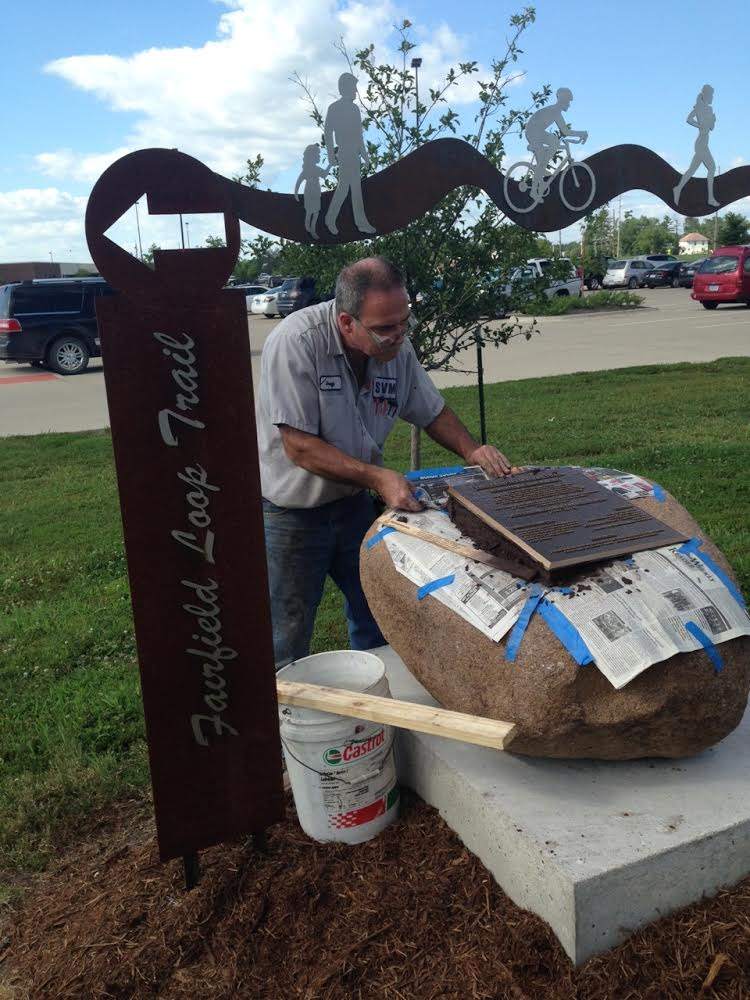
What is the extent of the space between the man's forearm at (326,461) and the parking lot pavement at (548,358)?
22.6 ft

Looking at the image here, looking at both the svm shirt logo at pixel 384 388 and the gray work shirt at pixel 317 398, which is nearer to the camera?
the gray work shirt at pixel 317 398

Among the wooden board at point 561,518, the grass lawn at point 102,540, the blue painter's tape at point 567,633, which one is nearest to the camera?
the blue painter's tape at point 567,633

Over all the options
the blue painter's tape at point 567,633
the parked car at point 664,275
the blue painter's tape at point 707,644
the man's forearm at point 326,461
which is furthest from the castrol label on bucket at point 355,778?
the parked car at point 664,275

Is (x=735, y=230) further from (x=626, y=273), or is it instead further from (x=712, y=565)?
(x=712, y=565)

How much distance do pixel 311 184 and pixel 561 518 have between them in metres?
1.47

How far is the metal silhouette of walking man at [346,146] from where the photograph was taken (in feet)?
9.96

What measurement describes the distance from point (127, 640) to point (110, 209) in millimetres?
3008

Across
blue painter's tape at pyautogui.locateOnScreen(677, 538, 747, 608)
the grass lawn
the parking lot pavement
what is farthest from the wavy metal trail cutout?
the parking lot pavement

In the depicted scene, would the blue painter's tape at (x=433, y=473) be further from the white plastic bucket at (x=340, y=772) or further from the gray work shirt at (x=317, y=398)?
the white plastic bucket at (x=340, y=772)

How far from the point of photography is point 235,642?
104 inches

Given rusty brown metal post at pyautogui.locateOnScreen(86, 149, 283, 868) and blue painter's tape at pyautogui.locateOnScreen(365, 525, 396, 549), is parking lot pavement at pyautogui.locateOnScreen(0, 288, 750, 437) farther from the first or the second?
rusty brown metal post at pyautogui.locateOnScreen(86, 149, 283, 868)

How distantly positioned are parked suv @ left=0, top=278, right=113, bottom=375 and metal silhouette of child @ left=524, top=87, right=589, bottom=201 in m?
13.0

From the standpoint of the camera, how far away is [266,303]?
106ft

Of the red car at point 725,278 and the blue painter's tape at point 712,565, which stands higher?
the red car at point 725,278
